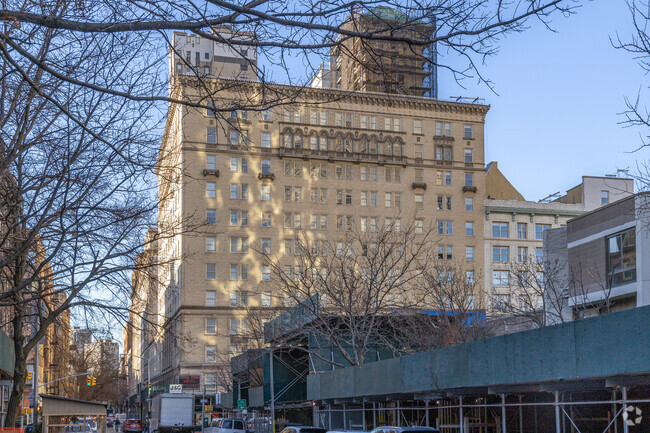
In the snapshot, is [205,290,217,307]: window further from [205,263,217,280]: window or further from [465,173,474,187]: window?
[465,173,474,187]: window

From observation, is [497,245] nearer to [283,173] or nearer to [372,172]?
[372,172]

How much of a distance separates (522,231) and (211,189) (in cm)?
3804

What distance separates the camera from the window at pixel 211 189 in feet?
318

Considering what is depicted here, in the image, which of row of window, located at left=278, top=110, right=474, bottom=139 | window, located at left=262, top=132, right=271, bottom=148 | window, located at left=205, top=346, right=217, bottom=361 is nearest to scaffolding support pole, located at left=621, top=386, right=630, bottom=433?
window, located at left=205, top=346, right=217, bottom=361

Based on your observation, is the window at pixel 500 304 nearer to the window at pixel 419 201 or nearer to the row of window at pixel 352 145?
the window at pixel 419 201

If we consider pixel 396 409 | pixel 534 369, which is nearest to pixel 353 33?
pixel 534 369

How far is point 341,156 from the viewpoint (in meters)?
101

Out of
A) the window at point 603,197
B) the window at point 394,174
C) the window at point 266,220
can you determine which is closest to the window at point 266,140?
the window at point 266,220

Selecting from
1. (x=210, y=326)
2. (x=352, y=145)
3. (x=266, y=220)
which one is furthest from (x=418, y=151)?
(x=210, y=326)

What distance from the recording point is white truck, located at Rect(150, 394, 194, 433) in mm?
59156

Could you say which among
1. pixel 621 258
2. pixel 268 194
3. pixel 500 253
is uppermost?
pixel 268 194

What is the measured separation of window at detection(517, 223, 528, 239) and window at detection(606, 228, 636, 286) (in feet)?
213

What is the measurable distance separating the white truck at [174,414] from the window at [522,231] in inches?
2190

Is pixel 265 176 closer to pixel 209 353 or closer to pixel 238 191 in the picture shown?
pixel 238 191
